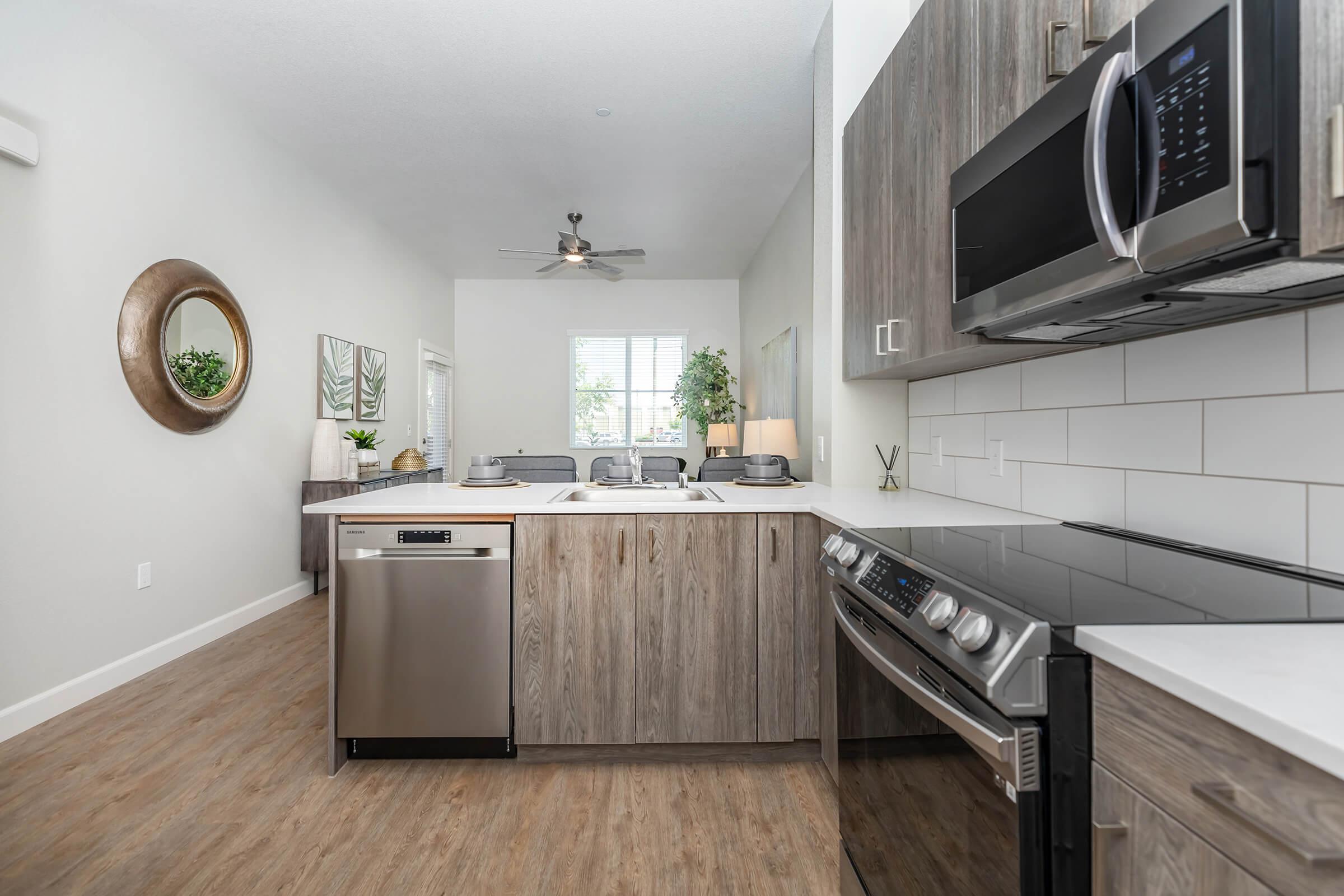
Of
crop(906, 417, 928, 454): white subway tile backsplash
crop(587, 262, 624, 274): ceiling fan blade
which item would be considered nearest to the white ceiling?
crop(587, 262, 624, 274): ceiling fan blade

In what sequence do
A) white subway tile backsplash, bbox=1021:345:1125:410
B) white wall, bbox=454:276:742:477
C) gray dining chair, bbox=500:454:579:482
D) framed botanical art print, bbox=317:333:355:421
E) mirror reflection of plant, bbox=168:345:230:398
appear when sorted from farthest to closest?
white wall, bbox=454:276:742:477
framed botanical art print, bbox=317:333:355:421
gray dining chair, bbox=500:454:579:482
mirror reflection of plant, bbox=168:345:230:398
white subway tile backsplash, bbox=1021:345:1125:410

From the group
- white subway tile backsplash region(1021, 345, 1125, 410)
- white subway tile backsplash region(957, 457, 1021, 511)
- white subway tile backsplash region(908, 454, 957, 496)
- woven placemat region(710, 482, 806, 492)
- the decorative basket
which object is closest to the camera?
white subway tile backsplash region(1021, 345, 1125, 410)

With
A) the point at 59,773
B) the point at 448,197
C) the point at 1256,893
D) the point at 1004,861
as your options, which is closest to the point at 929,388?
the point at 1004,861

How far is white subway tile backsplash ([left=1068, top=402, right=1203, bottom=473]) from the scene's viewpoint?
3.95ft

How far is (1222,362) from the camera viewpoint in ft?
3.73

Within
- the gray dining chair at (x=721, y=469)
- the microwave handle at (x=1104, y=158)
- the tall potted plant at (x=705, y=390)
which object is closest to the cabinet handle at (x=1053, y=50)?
the microwave handle at (x=1104, y=158)

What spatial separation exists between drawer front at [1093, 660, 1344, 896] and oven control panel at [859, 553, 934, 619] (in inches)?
10.8

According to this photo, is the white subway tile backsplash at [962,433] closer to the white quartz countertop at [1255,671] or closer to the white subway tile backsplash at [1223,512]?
the white subway tile backsplash at [1223,512]

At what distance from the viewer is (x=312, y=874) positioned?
1.53 m

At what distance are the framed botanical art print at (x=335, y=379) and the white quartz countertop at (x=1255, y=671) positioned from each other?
4.62 m

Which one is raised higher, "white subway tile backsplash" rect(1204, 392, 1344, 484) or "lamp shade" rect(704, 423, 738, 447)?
"lamp shade" rect(704, 423, 738, 447)

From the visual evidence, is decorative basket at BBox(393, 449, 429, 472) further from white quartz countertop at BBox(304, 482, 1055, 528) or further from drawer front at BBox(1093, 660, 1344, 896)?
drawer front at BBox(1093, 660, 1344, 896)

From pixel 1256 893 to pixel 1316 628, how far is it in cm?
36

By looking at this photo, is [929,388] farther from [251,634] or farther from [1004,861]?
[251,634]
